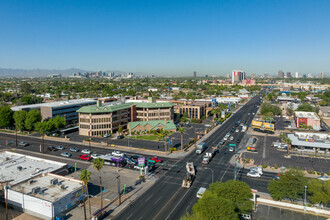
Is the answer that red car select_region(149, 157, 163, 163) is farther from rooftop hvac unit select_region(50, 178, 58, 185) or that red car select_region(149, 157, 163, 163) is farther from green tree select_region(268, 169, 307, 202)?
green tree select_region(268, 169, 307, 202)

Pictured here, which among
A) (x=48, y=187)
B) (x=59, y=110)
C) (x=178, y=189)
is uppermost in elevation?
(x=59, y=110)

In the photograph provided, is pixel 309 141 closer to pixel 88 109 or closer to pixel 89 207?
pixel 89 207

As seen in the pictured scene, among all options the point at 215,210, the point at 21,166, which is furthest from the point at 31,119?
the point at 215,210

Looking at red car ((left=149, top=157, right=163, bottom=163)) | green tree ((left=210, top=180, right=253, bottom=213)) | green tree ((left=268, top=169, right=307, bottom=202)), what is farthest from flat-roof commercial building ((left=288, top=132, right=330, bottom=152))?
green tree ((left=210, top=180, right=253, bottom=213))

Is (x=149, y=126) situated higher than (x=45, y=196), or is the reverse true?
(x=149, y=126)

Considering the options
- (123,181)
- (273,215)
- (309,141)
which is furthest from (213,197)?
(309,141)

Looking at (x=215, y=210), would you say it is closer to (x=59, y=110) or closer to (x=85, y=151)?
(x=85, y=151)

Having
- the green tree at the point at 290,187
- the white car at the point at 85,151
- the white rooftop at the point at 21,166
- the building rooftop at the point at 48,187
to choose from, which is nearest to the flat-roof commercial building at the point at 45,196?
the building rooftop at the point at 48,187
